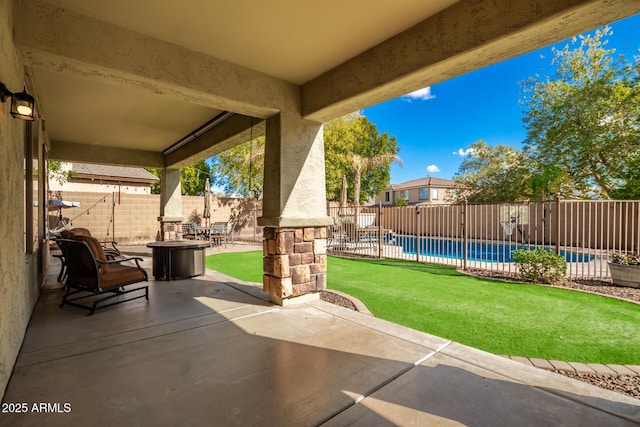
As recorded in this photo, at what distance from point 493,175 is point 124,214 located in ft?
65.0

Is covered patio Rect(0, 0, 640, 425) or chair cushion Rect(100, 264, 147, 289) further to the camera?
chair cushion Rect(100, 264, 147, 289)

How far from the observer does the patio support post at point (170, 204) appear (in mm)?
8992

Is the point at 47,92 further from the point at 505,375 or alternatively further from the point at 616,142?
the point at 616,142

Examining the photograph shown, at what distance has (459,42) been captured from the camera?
2537 mm

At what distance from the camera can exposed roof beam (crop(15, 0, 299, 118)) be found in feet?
8.41

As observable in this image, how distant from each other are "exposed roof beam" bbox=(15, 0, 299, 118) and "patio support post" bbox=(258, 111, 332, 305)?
450 millimetres

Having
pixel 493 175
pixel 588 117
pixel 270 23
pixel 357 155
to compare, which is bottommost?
pixel 270 23

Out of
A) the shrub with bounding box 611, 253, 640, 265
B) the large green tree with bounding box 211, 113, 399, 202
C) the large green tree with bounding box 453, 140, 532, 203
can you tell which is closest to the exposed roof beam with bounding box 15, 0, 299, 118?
the shrub with bounding box 611, 253, 640, 265

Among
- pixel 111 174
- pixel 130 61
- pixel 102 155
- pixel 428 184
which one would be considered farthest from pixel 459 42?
pixel 428 184

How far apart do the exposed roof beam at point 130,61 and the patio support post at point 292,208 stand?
0.45 metres

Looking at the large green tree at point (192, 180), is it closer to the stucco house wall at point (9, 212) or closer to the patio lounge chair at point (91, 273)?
the patio lounge chair at point (91, 273)

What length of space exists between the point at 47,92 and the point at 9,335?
3.69m

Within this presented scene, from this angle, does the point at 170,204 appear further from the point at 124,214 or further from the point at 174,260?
the point at 124,214

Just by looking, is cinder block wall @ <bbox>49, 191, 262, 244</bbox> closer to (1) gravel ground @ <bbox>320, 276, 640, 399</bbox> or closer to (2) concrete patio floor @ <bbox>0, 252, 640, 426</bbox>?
(2) concrete patio floor @ <bbox>0, 252, 640, 426</bbox>
